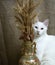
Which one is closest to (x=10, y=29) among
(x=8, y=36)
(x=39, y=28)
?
(x=8, y=36)

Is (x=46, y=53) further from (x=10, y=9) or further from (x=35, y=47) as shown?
(x=10, y=9)

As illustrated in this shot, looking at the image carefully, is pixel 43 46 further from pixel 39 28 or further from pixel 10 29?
pixel 10 29

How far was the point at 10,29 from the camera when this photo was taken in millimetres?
1282

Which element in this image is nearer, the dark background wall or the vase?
the vase

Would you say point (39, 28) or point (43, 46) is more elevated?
point (39, 28)

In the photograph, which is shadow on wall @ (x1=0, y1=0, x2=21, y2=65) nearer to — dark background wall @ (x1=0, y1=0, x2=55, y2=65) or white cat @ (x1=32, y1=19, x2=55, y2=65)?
dark background wall @ (x1=0, y1=0, x2=55, y2=65)

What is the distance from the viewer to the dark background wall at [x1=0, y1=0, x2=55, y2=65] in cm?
126

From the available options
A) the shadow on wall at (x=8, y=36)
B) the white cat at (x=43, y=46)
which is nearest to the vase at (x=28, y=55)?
the white cat at (x=43, y=46)

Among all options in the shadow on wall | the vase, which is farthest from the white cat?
the shadow on wall

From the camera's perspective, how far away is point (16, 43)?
1.30 metres

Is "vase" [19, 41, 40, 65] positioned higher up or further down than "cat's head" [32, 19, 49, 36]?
further down

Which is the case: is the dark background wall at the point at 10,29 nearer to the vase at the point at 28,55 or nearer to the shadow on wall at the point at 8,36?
the shadow on wall at the point at 8,36

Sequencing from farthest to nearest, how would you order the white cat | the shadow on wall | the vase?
the shadow on wall
the white cat
the vase

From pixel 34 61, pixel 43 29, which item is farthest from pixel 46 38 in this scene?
pixel 34 61
